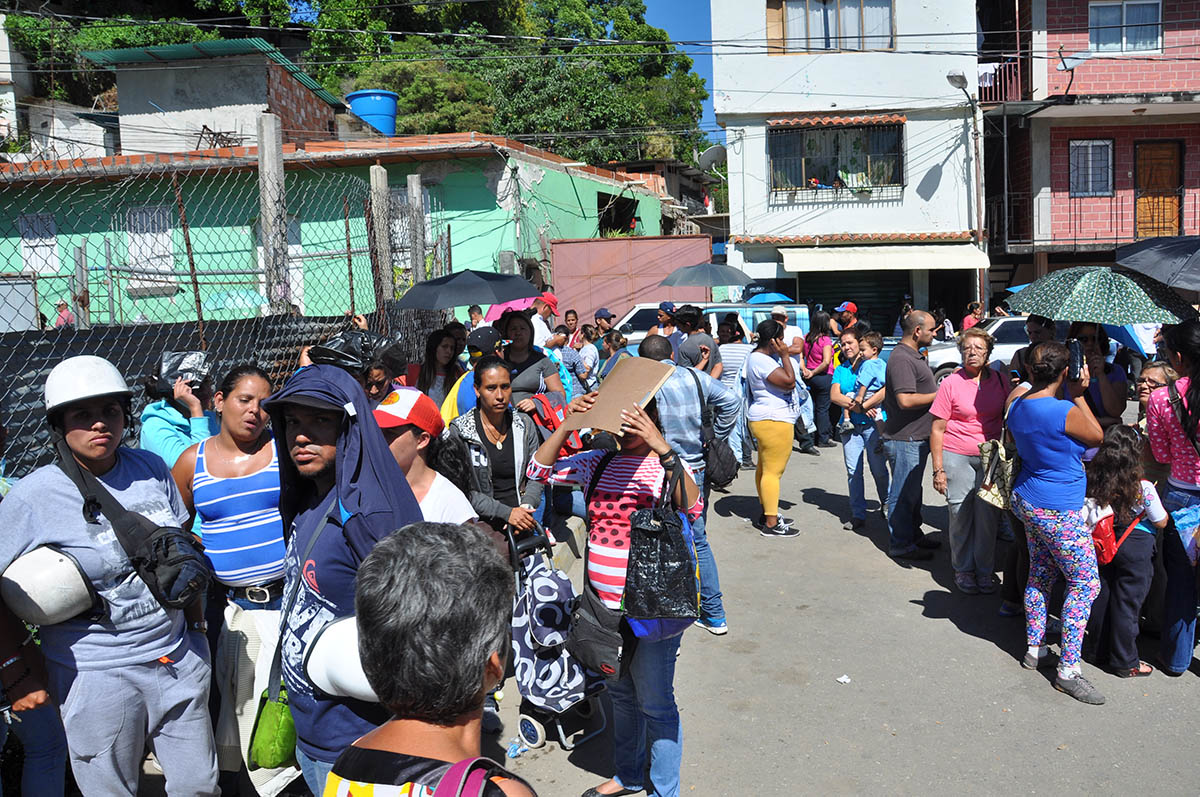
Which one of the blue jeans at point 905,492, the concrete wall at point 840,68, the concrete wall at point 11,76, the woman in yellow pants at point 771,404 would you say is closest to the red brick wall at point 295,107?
the concrete wall at point 840,68

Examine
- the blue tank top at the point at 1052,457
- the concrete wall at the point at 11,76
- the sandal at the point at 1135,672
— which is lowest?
the sandal at the point at 1135,672

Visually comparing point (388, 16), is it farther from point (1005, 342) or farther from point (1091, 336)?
point (1091, 336)

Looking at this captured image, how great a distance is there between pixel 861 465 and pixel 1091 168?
19056mm

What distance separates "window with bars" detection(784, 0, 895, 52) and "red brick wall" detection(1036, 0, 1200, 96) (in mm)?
4156

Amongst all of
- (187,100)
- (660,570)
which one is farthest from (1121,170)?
(660,570)

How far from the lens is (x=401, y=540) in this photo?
6.23 feet

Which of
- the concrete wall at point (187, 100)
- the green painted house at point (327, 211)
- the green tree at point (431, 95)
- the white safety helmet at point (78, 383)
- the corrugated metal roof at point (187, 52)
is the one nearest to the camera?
the white safety helmet at point (78, 383)

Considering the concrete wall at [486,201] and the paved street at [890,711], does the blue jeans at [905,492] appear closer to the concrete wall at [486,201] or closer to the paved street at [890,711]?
the paved street at [890,711]

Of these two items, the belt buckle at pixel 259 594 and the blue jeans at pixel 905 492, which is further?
the blue jeans at pixel 905 492

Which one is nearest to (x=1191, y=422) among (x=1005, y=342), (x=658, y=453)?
(x=658, y=453)

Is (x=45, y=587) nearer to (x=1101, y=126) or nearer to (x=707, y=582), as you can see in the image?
(x=707, y=582)

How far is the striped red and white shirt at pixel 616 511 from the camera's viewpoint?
12.3ft

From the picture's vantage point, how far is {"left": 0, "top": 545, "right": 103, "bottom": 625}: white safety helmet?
2916 millimetres

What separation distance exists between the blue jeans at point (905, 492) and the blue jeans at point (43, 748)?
6.13 m
